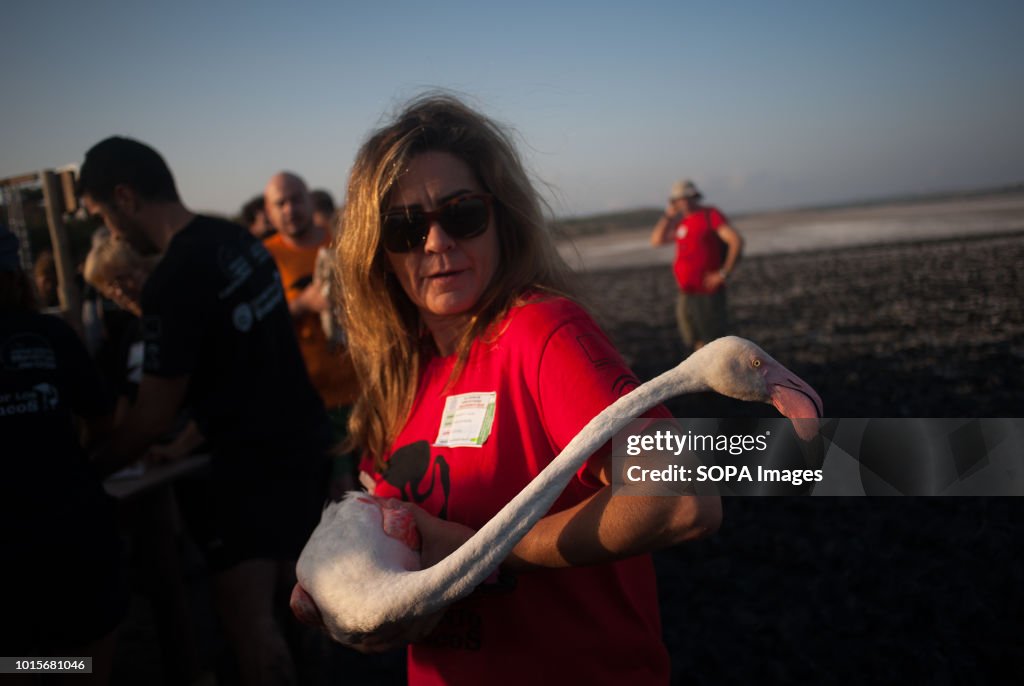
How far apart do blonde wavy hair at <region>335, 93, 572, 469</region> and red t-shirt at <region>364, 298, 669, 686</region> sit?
7.5 inches

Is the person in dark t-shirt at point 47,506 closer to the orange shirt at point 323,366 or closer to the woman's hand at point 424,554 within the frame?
the woman's hand at point 424,554

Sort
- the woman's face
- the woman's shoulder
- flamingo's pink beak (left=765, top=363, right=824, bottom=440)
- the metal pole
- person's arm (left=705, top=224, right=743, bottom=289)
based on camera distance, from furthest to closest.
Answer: person's arm (left=705, top=224, right=743, bottom=289)
the metal pole
the woman's face
the woman's shoulder
flamingo's pink beak (left=765, top=363, right=824, bottom=440)

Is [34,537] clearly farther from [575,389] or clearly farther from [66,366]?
[575,389]

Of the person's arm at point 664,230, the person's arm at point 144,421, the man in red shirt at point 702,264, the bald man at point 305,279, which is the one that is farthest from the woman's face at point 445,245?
the person's arm at point 664,230

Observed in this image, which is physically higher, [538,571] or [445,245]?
[445,245]

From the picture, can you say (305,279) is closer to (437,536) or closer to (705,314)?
(437,536)

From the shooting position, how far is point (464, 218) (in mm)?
1761

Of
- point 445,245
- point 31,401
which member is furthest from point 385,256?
point 31,401

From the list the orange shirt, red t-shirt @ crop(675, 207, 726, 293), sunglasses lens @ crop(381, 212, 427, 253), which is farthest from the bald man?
red t-shirt @ crop(675, 207, 726, 293)

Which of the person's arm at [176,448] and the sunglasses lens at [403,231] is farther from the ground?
the sunglasses lens at [403,231]

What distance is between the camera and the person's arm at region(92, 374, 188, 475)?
9.00 feet

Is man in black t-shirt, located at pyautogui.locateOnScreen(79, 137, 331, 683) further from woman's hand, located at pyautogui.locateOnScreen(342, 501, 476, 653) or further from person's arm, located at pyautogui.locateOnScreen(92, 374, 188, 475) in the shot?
woman's hand, located at pyautogui.locateOnScreen(342, 501, 476, 653)

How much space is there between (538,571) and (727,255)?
653cm

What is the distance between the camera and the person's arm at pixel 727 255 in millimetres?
7285
